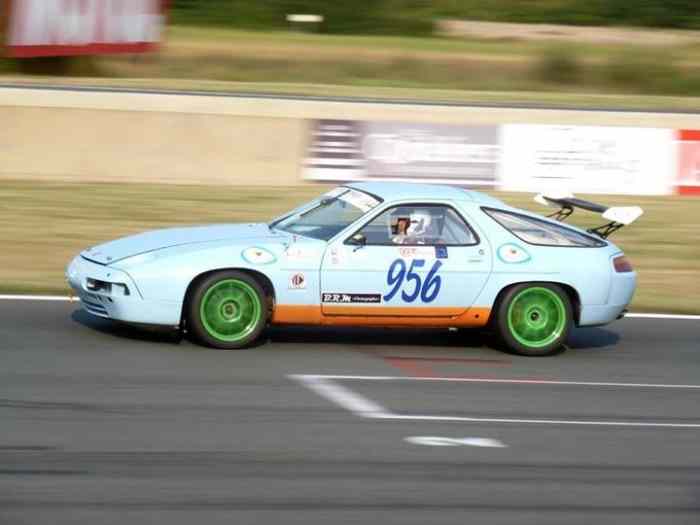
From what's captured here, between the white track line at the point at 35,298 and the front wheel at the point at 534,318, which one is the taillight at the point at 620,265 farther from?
the white track line at the point at 35,298

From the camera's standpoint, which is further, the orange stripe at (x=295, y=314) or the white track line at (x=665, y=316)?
the white track line at (x=665, y=316)

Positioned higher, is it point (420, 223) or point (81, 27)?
point (81, 27)

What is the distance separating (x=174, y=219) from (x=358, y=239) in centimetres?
763

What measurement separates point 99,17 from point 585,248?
20488 millimetres

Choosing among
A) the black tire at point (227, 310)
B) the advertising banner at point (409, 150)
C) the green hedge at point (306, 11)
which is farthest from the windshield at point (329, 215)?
the green hedge at point (306, 11)

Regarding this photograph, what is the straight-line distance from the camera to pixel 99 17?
28.7 meters

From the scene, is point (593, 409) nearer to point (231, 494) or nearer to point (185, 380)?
point (185, 380)

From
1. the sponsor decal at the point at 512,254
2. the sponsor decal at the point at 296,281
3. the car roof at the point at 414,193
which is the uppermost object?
the car roof at the point at 414,193

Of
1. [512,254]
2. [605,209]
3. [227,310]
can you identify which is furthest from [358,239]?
[605,209]

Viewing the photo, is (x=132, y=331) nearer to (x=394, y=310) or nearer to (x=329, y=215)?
(x=329, y=215)

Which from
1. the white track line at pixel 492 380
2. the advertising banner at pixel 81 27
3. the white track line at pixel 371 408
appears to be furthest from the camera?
the advertising banner at pixel 81 27

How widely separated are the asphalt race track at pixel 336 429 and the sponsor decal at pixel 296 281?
532mm

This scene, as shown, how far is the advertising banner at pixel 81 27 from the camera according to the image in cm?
2761

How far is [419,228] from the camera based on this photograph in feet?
33.1
